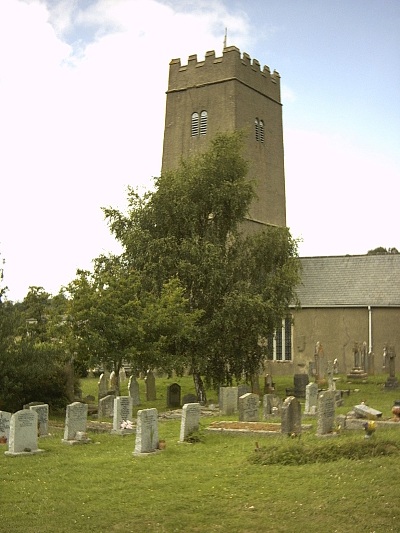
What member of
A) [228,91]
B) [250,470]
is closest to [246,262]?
[250,470]

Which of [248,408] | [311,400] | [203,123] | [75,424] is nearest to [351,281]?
[203,123]

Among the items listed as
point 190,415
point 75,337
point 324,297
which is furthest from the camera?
point 324,297

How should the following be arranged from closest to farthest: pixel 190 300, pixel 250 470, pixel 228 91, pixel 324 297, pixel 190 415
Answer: pixel 250 470, pixel 190 415, pixel 190 300, pixel 324 297, pixel 228 91

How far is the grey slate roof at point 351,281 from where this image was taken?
40375 millimetres

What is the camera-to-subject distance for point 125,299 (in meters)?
25.1

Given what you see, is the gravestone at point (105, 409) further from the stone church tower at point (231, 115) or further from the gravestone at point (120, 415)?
the stone church tower at point (231, 115)

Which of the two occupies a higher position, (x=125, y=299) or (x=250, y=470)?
(x=125, y=299)

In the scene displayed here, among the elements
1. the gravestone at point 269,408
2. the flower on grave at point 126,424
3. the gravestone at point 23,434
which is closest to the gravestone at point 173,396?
the gravestone at point 269,408

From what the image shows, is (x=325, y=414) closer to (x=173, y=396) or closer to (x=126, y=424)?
(x=126, y=424)

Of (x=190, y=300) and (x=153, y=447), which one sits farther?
(x=190, y=300)

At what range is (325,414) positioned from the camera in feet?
54.1

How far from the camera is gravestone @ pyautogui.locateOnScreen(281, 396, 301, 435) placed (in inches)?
648

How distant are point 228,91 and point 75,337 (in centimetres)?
2688

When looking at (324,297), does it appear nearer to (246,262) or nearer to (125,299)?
(246,262)
